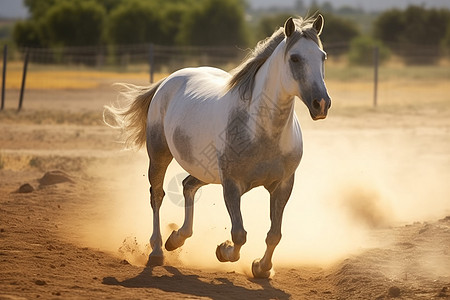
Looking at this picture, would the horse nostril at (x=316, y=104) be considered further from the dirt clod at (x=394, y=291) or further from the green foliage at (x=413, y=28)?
the green foliage at (x=413, y=28)

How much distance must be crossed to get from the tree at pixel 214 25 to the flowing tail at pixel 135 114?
4179cm

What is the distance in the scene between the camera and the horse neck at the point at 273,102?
6.10 metres

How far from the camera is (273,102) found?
6.14 m

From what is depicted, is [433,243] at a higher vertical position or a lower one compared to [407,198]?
lower

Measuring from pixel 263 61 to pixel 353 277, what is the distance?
74.0 inches

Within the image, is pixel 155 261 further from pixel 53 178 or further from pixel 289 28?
pixel 53 178

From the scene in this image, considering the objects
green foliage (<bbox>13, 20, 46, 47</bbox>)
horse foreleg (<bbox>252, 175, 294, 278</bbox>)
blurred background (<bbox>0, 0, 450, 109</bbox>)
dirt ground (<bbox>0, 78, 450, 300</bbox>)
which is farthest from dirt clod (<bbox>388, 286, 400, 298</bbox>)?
green foliage (<bbox>13, 20, 46, 47</bbox>)

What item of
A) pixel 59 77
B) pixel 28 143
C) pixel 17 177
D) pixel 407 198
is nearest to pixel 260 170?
pixel 407 198

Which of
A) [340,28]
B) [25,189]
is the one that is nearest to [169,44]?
[340,28]

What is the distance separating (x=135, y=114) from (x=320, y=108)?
3.24 meters

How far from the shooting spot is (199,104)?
705cm

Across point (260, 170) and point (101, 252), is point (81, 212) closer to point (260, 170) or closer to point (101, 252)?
point (101, 252)

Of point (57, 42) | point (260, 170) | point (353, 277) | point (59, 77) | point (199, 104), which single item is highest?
point (57, 42)

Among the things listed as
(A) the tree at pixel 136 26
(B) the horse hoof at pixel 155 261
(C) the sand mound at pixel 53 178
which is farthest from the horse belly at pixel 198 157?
(A) the tree at pixel 136 26
